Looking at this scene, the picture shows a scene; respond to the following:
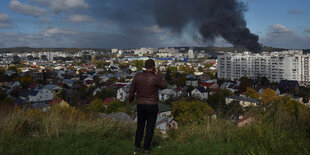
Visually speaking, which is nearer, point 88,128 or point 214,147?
point 214,147

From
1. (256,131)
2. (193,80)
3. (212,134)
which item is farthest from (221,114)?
(193,80)

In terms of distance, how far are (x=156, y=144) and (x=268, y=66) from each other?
1864 inches

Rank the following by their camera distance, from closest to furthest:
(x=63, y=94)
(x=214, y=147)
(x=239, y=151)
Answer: (x=239, y=151)
(x=214, y=147)
(x=63, y=94)

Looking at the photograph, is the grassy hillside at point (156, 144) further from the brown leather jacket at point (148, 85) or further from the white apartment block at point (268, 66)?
the white apartment block at point (268, 66)

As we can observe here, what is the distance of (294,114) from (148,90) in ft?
7.76

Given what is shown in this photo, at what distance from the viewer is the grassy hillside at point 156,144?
8.87ft

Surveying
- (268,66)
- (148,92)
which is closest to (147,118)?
(148,92)

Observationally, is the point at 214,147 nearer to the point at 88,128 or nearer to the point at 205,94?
the point at 88,128

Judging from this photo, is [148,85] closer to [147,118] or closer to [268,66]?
[147,118]

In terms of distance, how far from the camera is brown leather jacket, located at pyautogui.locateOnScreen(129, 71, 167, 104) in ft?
8.91

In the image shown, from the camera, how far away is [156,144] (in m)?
3.31

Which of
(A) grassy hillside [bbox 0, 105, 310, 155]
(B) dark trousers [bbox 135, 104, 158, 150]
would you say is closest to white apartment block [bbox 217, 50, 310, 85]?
(A) grassy hillside [bbox 0, 105, 310, 155]

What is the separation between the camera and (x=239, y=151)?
2.68 m

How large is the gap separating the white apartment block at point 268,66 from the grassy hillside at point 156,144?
45.6 meters
